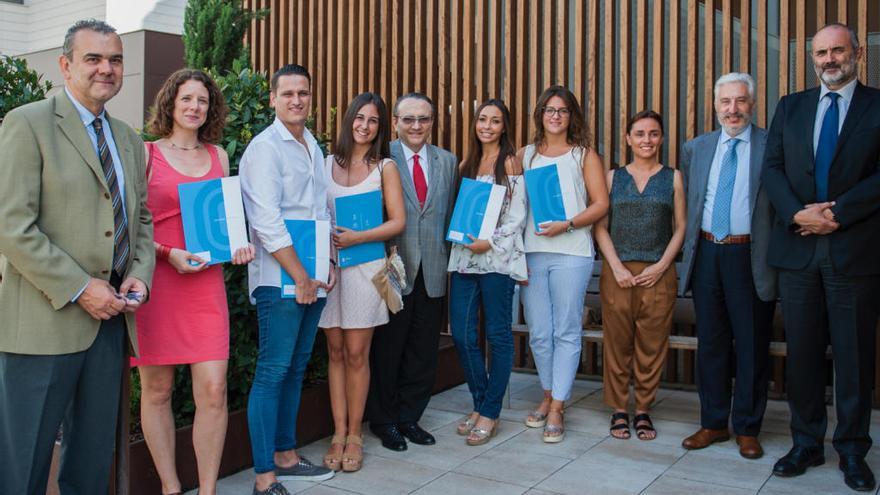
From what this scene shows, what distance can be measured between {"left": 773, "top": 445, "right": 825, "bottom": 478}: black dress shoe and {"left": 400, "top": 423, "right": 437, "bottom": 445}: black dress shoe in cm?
161

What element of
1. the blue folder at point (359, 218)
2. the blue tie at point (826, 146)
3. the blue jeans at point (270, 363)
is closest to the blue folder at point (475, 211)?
the blue folder at point (359, 218)

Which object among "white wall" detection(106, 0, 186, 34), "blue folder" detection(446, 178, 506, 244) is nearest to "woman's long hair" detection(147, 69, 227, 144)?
"blue folder" detection(446, 178, 506, 244)

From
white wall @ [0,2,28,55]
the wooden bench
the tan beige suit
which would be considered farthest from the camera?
white wall @ [0,2,28,55]

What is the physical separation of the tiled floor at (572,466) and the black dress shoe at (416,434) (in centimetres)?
6

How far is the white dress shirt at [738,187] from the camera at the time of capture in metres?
3.79

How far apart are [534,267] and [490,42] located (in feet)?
7.54

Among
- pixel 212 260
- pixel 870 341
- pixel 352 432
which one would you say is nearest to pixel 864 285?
pixel 870 341

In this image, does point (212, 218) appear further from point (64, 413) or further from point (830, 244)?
point (830, 244)

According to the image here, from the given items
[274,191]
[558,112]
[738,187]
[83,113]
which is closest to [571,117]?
[558,112]

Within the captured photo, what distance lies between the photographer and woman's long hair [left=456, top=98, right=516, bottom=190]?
4.00 metres

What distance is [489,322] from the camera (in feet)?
13.4

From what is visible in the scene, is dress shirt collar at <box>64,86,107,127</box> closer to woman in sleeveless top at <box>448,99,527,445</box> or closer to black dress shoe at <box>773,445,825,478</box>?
woman in sleeveless top at <box>448,99,527,445</box>

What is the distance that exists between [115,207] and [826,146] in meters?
2.85

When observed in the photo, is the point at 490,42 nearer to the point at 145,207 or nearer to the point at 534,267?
the point at 534,267
